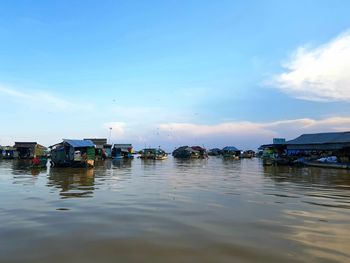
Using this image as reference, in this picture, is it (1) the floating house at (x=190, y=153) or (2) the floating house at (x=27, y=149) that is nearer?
(2) the floating house at (x=27, y=149)

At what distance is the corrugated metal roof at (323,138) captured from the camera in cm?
4688

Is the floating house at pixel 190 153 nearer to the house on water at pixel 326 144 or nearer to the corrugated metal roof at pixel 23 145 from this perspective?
the house on water at pixel 326 144

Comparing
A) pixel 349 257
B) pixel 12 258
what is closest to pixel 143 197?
pixel 12 258

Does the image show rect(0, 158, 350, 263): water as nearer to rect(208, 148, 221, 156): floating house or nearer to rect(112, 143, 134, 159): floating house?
rect(112, 143, 134, 159): floating house

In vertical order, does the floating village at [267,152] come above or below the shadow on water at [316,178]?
above

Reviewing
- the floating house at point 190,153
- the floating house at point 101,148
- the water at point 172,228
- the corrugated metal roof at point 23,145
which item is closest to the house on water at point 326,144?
the water at point 172,228

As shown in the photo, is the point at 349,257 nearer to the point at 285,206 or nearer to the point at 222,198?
the point at 285,206

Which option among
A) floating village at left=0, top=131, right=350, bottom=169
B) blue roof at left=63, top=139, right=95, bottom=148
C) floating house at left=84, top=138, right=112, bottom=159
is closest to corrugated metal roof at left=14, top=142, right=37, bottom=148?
floating village at left=0, top=131, right=350, bottom=169

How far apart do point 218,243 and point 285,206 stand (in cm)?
694

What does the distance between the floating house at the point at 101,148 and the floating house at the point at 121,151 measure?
320 cm

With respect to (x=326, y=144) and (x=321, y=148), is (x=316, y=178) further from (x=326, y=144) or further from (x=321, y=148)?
(x=321, y=148)

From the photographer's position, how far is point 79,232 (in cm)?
947

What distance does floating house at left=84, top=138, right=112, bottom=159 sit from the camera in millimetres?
69625

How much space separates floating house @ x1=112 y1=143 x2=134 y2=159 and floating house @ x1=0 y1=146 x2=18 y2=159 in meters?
22.0
